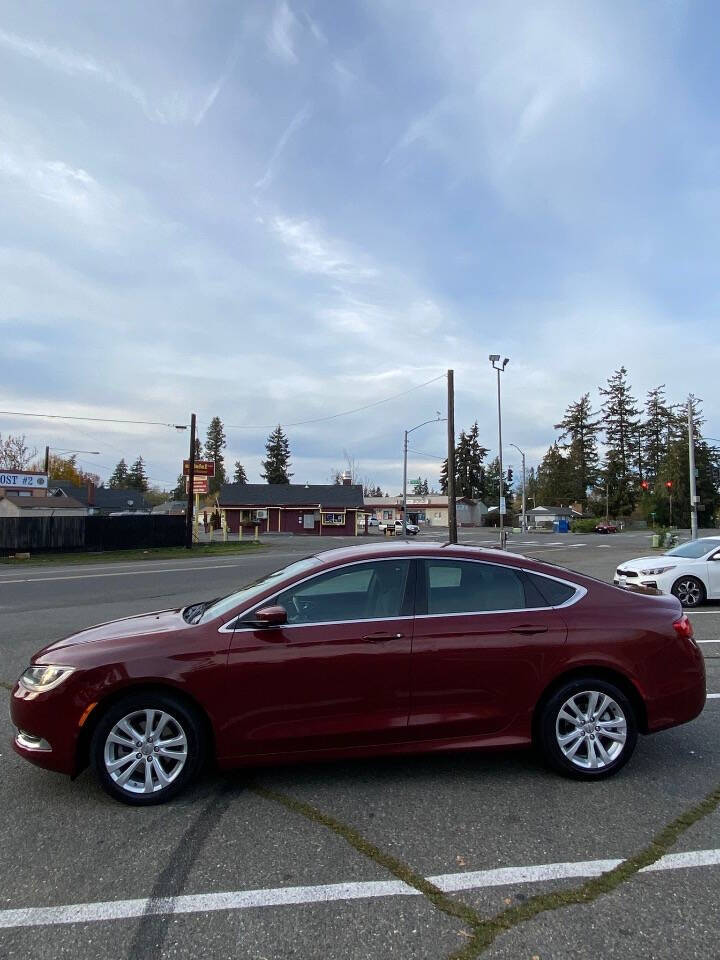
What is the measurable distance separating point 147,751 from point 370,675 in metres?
1.39

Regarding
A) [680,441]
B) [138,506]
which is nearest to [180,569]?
[138,506]

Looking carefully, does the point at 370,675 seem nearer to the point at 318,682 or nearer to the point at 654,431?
the point at 318,682

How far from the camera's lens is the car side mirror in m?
4.00

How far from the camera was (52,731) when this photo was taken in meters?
3.85

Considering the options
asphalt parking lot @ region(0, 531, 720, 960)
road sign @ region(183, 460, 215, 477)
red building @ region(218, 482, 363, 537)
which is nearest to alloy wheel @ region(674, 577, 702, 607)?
asphalt parking lot @ region(0, 531, 720, 960)

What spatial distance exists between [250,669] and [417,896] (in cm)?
A: 154

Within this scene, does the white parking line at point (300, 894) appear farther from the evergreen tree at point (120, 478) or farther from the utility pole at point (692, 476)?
the evergreen tree at point (120, 478)

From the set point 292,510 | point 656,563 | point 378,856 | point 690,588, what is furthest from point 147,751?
point 292,510

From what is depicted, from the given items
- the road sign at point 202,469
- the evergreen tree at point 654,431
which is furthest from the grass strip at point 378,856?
the evergreen tree at point 654,431

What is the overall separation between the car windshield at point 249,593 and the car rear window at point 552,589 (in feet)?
4.91

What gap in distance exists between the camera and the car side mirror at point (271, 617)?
13.1 ft

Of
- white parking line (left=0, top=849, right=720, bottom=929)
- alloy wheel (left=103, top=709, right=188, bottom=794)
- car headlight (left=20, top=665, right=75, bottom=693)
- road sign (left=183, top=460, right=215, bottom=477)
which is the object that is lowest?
white parking line (left=0, top=849, right=720, bottom=929)

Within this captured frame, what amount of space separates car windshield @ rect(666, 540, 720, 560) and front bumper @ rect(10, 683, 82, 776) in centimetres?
1148

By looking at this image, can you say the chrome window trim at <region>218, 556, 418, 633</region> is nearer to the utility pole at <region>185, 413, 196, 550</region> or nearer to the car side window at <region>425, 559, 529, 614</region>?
the car side window at <region>425, 559, 529, 614</region>
